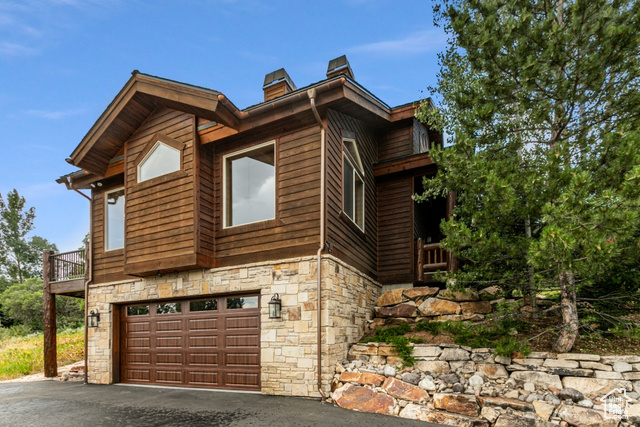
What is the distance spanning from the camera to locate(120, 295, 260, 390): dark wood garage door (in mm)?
7387

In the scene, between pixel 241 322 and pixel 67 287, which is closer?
pixel 241 322

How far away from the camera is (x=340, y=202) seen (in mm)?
7559

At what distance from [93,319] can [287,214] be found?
18.7ft

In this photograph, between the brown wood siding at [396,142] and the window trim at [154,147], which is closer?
the window trim at [154,147]

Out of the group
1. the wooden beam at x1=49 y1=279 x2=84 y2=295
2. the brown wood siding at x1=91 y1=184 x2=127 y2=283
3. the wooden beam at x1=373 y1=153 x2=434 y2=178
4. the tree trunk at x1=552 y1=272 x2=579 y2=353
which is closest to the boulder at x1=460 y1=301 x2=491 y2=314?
the tree trunk at x1=552 y1=272 x2=579 y2=353

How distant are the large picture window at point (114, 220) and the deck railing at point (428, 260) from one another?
7.08 metres

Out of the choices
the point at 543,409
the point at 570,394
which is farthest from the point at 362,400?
the point at 570,394

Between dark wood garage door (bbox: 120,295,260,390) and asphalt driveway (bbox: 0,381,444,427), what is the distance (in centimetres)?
34

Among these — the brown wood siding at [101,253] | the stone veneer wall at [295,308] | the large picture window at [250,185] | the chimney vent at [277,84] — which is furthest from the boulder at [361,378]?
the chimney vent at [277,84]

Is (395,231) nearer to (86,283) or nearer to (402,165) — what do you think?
(402,165)

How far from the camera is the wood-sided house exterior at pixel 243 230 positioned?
688cm

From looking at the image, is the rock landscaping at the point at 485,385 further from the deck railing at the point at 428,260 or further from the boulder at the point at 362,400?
the deck railing at the point at 428,260

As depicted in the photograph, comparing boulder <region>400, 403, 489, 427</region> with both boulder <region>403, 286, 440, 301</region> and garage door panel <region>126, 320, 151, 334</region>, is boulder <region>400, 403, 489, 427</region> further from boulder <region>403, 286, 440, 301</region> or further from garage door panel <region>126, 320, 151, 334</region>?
garage door panel <region>126, 320, 151, 334</region>

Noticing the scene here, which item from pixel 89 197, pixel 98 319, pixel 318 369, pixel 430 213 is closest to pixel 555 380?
pixel 318 369
